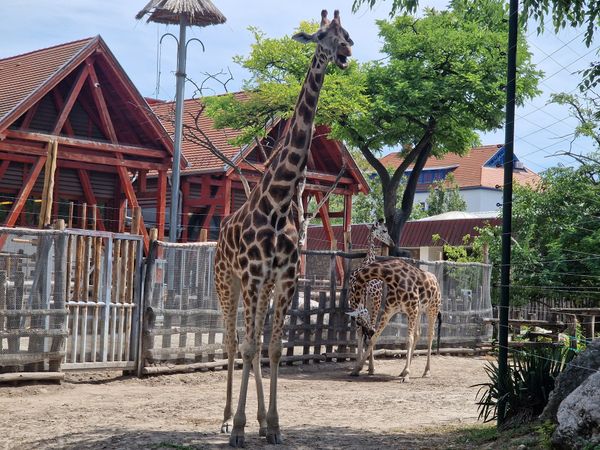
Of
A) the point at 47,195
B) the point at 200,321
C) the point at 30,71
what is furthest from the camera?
the point at 30,71

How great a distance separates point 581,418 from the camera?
6.93 m

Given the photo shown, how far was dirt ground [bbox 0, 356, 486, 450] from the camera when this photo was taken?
8.41 metres

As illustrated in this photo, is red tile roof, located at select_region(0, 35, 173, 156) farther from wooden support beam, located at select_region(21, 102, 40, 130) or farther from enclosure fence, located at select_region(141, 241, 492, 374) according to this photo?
enclosure fence, located at select_region(141, 241, 492, 374)

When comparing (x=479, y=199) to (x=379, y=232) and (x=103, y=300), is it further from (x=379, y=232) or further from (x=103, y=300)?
(x=103, y=300)

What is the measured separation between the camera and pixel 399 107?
977 inches

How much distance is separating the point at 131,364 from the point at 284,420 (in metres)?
3.69

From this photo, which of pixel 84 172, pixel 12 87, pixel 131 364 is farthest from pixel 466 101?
pixel 131 364

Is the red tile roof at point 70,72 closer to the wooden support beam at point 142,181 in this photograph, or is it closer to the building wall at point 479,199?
the wooden support beam at point 142,181

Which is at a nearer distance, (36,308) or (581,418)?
(581,418)

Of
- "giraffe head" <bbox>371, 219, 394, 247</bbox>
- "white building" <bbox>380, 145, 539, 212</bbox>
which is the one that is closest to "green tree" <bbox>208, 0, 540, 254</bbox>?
"giraffe head" <bbox>371, 219, 394, 247</bbox>

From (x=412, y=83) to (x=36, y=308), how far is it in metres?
16.0

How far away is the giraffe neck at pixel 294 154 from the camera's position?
8953mm

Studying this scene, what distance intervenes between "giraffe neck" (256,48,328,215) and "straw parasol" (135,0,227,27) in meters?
15.5

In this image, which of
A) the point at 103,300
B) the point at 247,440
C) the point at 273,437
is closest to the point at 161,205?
the point at 103,300
